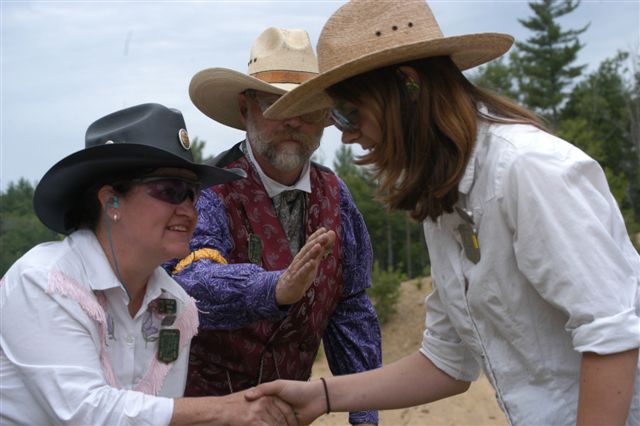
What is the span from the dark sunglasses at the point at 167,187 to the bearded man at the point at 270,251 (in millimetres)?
616

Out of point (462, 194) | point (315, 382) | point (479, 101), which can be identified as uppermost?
point (479, 101)

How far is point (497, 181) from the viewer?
218 centimetres

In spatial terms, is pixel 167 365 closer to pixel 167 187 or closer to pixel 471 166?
pixel 167 187

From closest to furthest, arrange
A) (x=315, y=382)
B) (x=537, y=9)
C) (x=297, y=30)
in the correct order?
(x=315, y=382) → (x=297, y=30) → (x=537, y=9)

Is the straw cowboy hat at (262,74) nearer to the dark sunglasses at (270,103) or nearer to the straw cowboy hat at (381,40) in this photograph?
the dark sunglasses at (270,103)

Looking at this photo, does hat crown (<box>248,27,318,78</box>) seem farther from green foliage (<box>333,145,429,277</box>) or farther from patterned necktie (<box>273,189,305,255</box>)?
green foliage (<box>333,145,429,277</box>)

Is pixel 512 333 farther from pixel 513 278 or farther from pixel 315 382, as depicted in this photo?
pixel 315 382

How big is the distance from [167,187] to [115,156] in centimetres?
23

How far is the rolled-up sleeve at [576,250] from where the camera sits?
199cm

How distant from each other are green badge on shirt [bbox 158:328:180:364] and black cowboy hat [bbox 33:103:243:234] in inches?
20.6

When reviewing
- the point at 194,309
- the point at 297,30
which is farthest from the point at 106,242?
the point at 297,30

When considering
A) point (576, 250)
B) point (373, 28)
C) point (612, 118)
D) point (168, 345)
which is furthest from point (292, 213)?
point (612, 118)

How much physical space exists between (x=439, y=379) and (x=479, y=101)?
1084mm

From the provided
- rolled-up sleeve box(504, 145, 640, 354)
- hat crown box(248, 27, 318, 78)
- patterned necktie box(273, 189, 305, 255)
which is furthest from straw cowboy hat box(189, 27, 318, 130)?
rolled-up sleeve box(504, 145, 640, 354)
